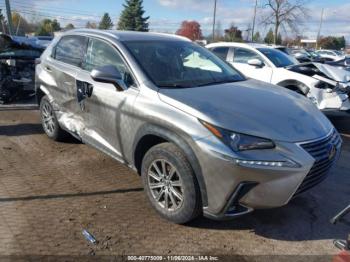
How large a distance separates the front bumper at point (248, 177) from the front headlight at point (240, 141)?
43mm

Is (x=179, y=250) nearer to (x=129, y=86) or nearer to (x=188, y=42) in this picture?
(x=129, y=86)

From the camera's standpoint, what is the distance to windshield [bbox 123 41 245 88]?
3.99m

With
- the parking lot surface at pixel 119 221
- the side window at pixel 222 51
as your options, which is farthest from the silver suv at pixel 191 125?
the side window at pixel 222 51

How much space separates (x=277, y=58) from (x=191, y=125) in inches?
249

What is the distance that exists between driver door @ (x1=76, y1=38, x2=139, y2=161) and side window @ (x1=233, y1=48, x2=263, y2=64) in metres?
5.17

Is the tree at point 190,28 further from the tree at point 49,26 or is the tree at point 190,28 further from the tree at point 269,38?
the tree at point 49,26

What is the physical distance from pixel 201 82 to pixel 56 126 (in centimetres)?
276

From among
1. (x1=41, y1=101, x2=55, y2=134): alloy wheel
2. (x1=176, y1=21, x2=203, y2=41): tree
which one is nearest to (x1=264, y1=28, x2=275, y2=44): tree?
(x1=176, y1=21, x2=203, y2=41): tree

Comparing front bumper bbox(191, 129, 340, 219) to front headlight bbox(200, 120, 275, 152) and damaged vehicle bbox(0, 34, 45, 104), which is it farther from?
damaged vehicle bbox(0, 34, 45, 104)

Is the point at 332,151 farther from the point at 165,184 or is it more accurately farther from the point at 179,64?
the point at 179,64

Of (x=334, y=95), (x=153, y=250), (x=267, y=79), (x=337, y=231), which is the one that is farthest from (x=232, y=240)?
(x=267, y=79)

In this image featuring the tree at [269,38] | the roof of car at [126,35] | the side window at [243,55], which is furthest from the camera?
the tree at [269,38]

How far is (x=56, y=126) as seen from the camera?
5.76 m

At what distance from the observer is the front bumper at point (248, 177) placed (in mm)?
2973
